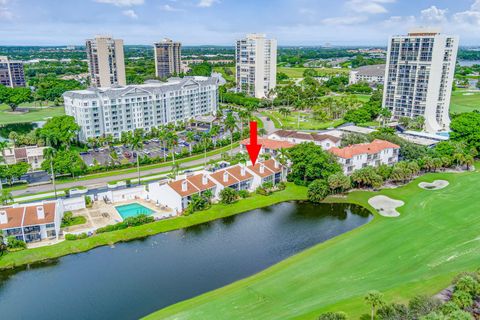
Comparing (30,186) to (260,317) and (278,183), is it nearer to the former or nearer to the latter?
(278,183)

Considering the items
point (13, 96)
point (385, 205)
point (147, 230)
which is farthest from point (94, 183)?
point (13, 96)

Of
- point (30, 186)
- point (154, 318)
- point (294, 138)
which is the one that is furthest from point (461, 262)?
point (30, 186)

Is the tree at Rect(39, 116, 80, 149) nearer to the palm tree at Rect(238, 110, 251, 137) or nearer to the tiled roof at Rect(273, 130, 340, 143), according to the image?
the palm tree at Rect(238, 110, 251, 137)

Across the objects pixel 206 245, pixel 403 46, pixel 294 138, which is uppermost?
pixel 403 46

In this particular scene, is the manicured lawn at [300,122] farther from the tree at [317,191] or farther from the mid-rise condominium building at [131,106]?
the tree at [317,191]

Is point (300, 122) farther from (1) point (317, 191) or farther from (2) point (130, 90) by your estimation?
(1) point (317, 191)

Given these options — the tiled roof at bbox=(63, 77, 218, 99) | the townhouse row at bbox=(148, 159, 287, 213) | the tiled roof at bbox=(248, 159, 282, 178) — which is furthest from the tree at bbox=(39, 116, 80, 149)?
the tiled roof at bbox=(248, 159, 282, 178)

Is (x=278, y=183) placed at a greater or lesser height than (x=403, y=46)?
lesser
